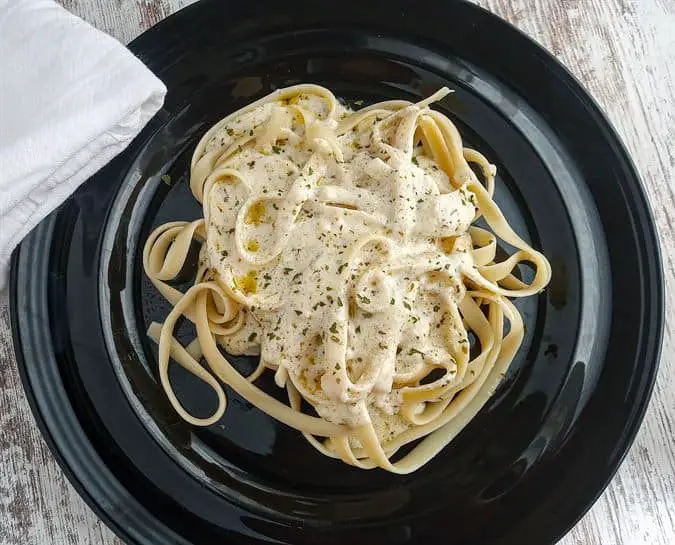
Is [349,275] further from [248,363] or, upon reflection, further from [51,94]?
[51,94]

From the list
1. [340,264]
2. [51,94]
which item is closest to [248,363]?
[340,264]

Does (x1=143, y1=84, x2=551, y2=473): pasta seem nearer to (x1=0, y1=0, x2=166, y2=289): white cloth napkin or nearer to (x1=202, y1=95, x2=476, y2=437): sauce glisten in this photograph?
(x1=202, y1=95, x2=476, y2=437): sauce glisten

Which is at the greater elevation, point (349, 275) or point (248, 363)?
point (349, 275)

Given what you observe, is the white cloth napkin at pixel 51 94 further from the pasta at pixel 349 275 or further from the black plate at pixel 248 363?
the pasta at pixel 349 275

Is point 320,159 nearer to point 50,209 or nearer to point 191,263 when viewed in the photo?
point 191,263

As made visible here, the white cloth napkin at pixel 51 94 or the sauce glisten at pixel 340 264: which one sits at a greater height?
the white cloth napkin at pixel 51 94

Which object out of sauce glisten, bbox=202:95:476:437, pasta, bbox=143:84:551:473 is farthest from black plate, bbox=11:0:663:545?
sauce glisten, bbox=202:95:476:437

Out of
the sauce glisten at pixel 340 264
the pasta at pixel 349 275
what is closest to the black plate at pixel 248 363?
the pasta at pixel 349 275
